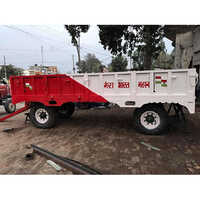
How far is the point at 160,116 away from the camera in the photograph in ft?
13.0

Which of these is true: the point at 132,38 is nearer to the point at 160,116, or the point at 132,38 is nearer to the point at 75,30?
the point at 75,30

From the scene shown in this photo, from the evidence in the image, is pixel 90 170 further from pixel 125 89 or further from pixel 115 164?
pixel 125 89

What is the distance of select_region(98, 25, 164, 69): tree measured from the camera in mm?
11719

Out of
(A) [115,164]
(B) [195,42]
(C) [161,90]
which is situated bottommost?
(A) [115,164]

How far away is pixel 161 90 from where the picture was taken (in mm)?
3881

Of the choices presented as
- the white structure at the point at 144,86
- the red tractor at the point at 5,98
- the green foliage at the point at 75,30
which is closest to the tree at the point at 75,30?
the green foliage at the point at 75,30

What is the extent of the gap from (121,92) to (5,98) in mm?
7194

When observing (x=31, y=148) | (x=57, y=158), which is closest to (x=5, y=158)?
(x=31, y=148)

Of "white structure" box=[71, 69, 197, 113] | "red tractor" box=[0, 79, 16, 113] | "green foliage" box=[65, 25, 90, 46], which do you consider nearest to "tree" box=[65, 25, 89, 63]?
"green foliage" box=[65, 25, 90, 46]

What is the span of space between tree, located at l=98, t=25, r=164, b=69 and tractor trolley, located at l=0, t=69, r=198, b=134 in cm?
930

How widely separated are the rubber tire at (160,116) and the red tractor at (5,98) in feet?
23.3

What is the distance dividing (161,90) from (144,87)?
49 cm

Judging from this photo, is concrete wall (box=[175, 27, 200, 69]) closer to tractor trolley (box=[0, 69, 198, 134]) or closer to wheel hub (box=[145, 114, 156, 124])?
tractor trolley (box=[0, 69, 198, 134])

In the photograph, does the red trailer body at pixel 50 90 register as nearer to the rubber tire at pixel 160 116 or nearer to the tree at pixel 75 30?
the rubber tire at pixel 160 116
